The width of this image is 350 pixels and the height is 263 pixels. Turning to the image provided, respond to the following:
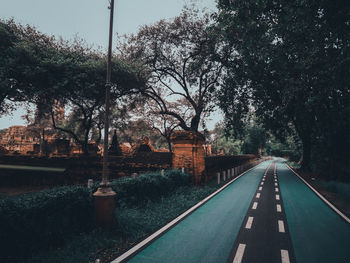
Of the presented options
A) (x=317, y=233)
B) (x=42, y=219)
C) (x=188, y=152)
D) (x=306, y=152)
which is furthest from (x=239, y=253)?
(x=306, y=152)

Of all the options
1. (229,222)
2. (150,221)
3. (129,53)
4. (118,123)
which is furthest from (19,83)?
(118,123)

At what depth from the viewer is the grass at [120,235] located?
4152 mm

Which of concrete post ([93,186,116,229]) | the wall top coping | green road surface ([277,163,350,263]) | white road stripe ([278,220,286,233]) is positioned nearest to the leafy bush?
concrete post ([93,186,116,229])

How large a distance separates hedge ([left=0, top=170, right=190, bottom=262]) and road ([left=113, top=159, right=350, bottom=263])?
1626mm

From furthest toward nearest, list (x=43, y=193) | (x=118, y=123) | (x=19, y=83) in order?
(x=118, y=123) → (x=19, y=83) → (x=43, y=193)

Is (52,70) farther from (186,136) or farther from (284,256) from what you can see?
(284,256)

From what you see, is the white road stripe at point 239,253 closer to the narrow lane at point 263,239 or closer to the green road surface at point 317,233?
the narrow lane at point 263,239

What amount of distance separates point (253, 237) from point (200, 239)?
145 cm

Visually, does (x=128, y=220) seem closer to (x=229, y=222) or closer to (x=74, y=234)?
(x=74, y=234)

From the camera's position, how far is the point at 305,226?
6.35 meters

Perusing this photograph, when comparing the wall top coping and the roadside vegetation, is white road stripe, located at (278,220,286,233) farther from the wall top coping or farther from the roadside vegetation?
the wall top coping

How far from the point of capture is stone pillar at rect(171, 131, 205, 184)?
38.9ft

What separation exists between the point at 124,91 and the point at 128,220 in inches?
640

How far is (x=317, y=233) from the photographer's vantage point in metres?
5.77
